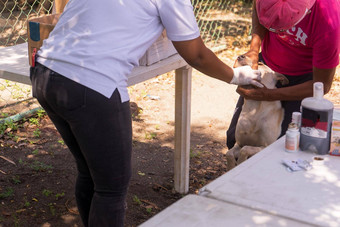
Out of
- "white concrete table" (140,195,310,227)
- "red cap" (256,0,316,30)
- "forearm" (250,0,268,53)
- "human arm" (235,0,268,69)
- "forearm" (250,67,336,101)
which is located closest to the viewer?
"white concrete table" (140,195,310,227)

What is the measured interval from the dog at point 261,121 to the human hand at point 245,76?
188 millimetres

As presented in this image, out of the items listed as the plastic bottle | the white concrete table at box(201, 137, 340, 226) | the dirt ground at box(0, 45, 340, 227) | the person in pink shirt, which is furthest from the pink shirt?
the dirt ground at box(0, 45, 340, 227)

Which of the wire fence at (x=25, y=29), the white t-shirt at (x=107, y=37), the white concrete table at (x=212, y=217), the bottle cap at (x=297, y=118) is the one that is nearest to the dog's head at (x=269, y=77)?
the bottle cap at (x=297, y=118)

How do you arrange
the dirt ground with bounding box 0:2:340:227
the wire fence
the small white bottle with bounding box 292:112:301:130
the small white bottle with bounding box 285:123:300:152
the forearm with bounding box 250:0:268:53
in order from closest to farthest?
the small white bottle with bounding box 285:123:300:152, the small white bottle with bounding box 292:112:301:130, the forearm with bounding box 250:0:268:53, the dirt ground with bounding box 0:2:340:227, the wire fence

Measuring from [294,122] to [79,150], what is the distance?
1047 millimetres

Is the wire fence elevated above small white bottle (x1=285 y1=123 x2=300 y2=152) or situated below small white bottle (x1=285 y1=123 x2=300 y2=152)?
below

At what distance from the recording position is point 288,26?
9.18 feet

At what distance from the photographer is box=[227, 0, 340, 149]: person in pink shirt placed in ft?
9.09

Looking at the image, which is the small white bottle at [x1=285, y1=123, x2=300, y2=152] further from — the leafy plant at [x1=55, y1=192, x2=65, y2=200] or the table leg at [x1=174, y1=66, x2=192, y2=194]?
the leafy plant at [x1=55, y1=192, x2=65, y2=200]

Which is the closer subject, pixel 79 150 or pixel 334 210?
pixel 334 210

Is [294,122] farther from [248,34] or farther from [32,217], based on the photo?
[248,34]

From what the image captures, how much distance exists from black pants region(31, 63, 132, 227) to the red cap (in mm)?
984

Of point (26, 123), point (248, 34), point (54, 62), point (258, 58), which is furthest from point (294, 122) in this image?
point (248, 34)

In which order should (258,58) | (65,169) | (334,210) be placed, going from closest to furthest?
(334,210) < (258,58) < (65,169)
